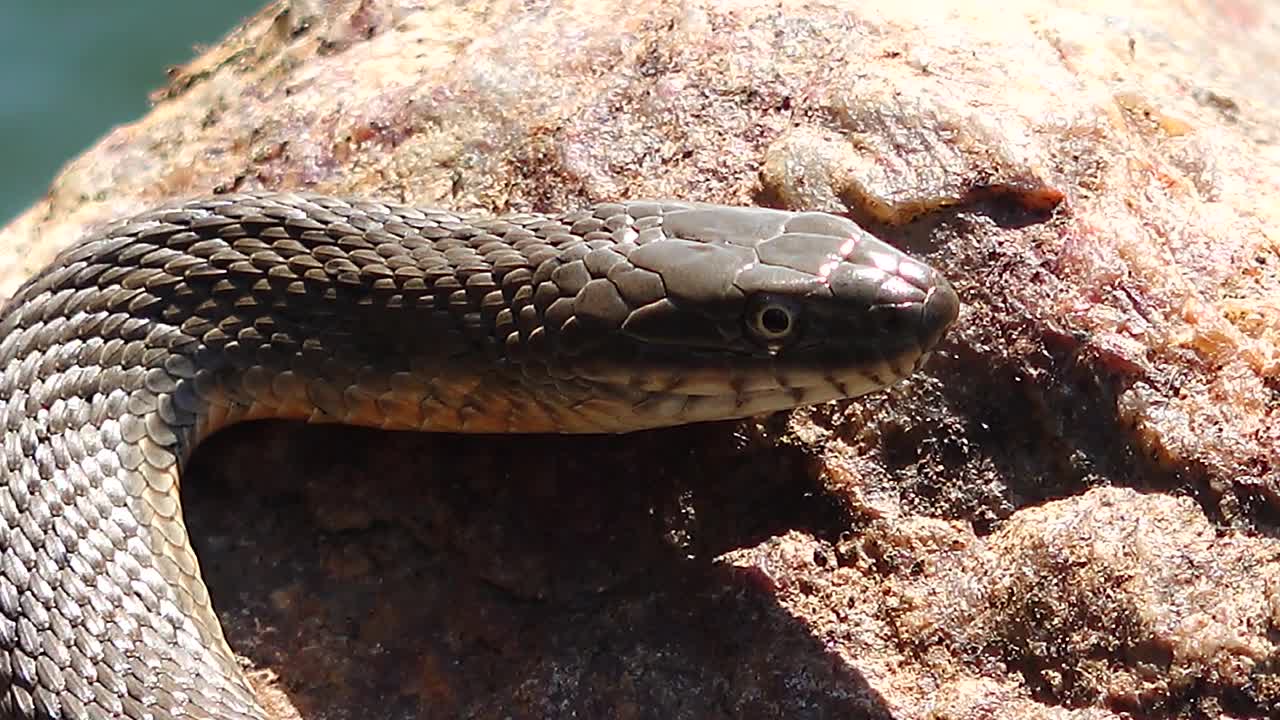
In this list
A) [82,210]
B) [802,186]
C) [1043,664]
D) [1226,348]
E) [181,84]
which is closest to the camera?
[1043,664]

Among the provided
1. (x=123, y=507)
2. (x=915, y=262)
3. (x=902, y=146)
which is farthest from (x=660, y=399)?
(x=123, y=507)

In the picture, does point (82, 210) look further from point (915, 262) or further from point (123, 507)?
point (915, 262)

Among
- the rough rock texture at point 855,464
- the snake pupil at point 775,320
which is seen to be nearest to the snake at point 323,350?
the snake pupil at point 775,320

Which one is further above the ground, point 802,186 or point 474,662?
point 802,186

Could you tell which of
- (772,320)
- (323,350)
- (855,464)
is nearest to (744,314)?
(772,320)

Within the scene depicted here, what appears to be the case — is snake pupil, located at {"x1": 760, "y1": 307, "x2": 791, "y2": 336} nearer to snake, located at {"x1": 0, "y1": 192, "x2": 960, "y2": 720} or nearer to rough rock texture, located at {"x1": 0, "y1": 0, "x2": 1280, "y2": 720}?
snake, located at {"x1": 0, "y1": 192, "x2": 960, "y2": 720}

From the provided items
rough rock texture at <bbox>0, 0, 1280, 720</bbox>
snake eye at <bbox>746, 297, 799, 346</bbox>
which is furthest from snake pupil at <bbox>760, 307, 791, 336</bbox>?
rough rock texture at <bbox>0, 0, 1280, 720</bbox>
